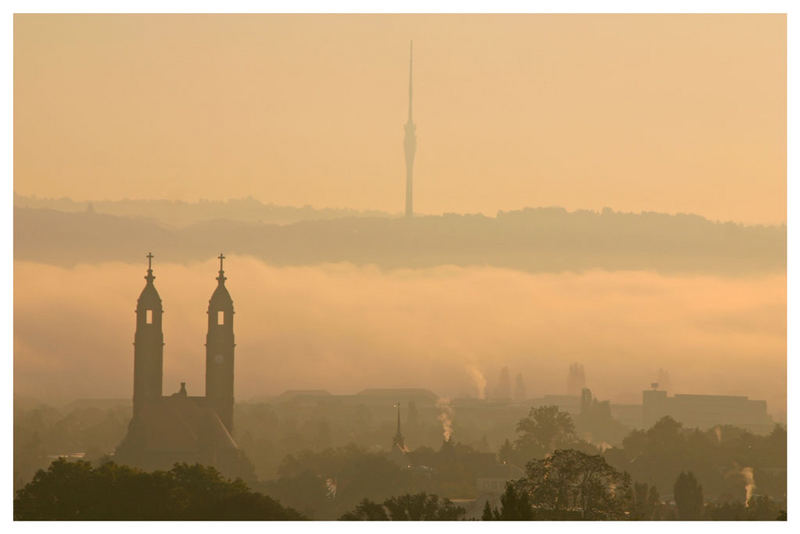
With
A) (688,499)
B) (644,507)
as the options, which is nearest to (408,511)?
(644,507)

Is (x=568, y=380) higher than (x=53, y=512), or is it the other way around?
(x=568, y=380)

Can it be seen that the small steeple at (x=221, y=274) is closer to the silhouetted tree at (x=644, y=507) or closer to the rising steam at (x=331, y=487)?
the rising steam at (x=331, y=487)

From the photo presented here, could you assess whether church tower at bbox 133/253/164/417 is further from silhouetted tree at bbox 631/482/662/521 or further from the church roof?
silhouetted tree at bbox 631/482/662/521

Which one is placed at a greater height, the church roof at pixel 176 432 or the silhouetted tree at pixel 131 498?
the church roof at pixel 176 432

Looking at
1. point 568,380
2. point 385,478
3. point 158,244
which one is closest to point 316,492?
point 385,478

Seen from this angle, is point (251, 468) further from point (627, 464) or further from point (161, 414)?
point (627, 464)

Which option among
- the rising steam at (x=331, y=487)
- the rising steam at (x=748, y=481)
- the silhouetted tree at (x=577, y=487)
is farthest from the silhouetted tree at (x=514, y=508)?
the rising steam at (x=748, y=481)

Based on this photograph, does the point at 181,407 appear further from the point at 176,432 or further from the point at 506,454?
the point at 506,454
